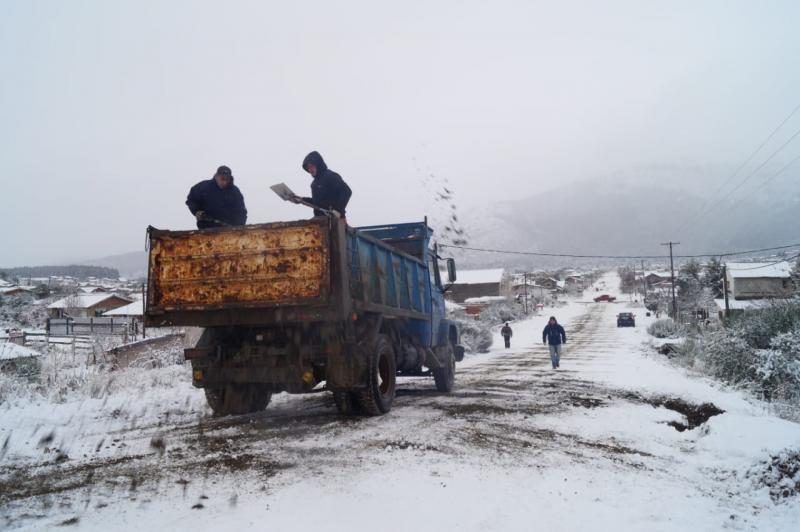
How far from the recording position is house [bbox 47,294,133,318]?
174 ft

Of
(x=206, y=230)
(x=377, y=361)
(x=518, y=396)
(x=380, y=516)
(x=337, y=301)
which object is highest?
(x=206, y=230)

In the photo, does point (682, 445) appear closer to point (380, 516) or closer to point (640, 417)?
point (640, 417)

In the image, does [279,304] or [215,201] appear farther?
[215,201]

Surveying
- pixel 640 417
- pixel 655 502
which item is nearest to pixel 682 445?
pixel 640 417

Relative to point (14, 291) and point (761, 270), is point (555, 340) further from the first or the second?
point (14, 291)

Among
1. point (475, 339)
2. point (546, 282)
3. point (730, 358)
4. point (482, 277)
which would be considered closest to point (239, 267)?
point (730, 358)

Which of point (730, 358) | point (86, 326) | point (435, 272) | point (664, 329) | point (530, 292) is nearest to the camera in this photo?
point (435, 272)

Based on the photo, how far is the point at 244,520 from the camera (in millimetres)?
3441

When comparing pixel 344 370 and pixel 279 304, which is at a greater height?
pixel 279 304

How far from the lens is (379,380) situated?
7.02m

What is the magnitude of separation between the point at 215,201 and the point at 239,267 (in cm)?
141

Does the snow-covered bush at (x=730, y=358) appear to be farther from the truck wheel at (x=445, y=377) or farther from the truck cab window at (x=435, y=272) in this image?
the truck cab window at (x=435, y=272)

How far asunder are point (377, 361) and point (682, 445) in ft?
12.0

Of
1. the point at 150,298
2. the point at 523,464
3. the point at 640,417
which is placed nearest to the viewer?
the point at 523,464
